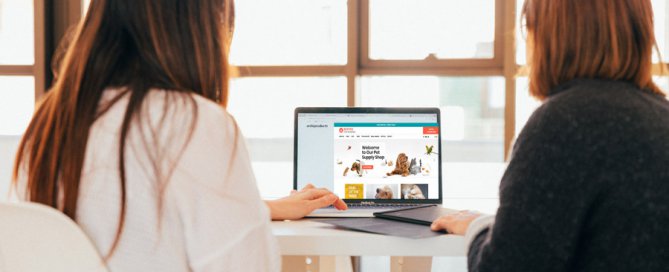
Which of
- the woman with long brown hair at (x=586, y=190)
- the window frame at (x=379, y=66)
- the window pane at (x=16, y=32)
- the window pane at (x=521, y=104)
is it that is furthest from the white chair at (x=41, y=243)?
the window pane at (x=16, y=32)

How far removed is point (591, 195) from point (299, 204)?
0.79 m

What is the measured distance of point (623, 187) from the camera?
0.98 meters

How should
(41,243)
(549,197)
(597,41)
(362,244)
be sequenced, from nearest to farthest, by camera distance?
(41,243) → (549,197) → (597,41) → (362,244)

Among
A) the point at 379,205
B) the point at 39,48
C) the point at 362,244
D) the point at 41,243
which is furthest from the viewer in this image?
the point at 39,48

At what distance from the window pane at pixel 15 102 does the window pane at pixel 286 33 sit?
3.22 feet

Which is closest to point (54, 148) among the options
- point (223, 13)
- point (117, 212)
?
point (117, 212)

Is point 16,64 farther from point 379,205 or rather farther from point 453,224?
point 453,224

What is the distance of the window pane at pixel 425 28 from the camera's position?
311 centimetres

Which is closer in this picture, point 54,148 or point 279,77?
point 54,148

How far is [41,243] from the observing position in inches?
34.2

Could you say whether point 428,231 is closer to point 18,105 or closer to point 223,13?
point 223,13

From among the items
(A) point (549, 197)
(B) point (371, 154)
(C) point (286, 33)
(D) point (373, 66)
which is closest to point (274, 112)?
(C) point (286, 33)

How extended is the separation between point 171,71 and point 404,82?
2.19 m

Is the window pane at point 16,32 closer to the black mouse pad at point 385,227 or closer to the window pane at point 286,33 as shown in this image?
the window pane at point 286,33
